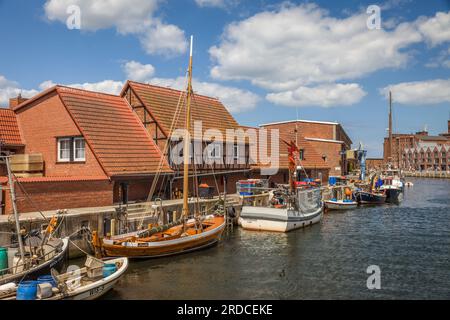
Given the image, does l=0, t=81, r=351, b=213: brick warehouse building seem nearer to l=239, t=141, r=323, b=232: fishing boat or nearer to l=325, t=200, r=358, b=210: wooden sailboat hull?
l=239, t=141, r=323, b=232: fishing boat

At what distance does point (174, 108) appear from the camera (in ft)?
124

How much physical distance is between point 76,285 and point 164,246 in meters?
7.13

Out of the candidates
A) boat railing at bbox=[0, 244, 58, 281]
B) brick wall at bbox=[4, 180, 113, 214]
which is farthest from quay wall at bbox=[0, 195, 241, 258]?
boat railing at bbox=[0, 244, 58, 281]

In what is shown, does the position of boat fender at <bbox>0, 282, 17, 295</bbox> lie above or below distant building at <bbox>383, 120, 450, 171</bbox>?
below

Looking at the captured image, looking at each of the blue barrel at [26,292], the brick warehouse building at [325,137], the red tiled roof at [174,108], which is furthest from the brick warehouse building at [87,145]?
the brick warehouse building at [325,137]

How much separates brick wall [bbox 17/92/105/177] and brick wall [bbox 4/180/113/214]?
2.05 meters

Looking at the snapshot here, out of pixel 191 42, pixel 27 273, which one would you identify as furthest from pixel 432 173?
pixel 27 273

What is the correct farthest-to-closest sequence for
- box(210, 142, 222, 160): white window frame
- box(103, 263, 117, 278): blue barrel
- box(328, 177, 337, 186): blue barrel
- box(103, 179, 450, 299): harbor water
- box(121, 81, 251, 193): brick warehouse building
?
1. box(328, 177, 337, 186): blue barrel
2. box(210, 142, 222, 160): white window frame
3. box(121, 81, 251, 193): brick warehouse building
4. box(103, 179, 450, 299): harbor water
5. box(103, 263, 117, 278): blue barrel

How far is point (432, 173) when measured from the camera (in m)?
144

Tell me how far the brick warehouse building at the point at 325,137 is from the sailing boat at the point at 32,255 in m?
45.4

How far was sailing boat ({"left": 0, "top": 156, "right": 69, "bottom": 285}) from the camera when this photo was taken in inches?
629

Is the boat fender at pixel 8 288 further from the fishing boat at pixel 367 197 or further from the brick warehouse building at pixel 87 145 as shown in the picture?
the fishing boat at pixel 367 197

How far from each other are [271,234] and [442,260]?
38.3ft
